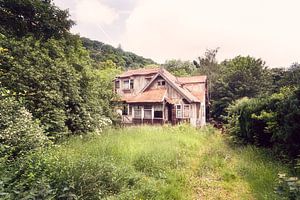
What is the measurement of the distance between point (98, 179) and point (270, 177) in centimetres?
472

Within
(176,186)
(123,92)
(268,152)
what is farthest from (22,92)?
(123,92)

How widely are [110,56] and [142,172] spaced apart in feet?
160

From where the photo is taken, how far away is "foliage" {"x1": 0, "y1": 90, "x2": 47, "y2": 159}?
5707 mm

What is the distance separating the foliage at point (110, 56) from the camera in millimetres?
52081

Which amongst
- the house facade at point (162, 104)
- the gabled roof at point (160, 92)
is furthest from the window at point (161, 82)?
the gabled roof at point (160, 92)

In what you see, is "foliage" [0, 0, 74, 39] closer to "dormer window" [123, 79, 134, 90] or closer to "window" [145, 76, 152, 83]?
"window" [145, 76, 152, 83]

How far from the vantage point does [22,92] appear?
8844mm

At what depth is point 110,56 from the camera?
53.9 metres

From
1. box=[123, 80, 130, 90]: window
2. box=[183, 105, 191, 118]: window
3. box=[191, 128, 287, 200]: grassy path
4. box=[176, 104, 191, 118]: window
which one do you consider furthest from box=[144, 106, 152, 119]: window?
box=[191, 128, 287, 200]: grassy path

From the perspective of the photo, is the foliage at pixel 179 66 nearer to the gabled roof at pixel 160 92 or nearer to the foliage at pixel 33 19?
the gabled roof at pixel 160 92

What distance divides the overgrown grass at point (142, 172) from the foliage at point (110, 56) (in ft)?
142

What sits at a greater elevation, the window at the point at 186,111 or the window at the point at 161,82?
the window at the point at 161,82

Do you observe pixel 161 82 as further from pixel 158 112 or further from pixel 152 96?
pixel 158 112

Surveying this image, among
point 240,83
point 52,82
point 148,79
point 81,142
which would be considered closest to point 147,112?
point 148,79
